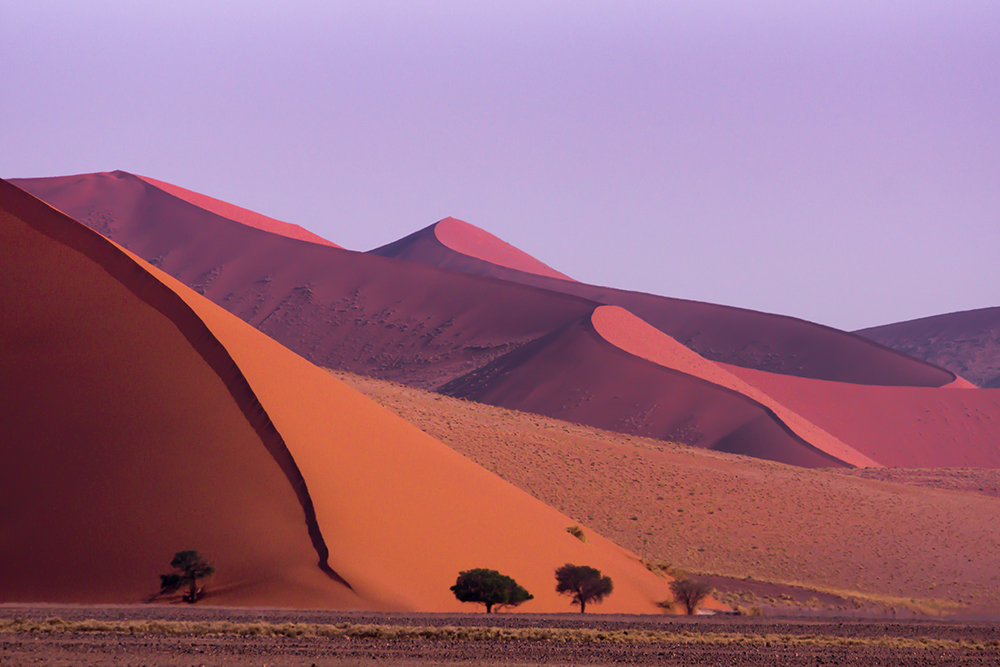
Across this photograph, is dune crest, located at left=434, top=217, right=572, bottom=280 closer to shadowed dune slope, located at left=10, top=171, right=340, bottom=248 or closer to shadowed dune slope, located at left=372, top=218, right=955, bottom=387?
shadowed dune slope, located at left=372, top=218, right=955, bottom=387

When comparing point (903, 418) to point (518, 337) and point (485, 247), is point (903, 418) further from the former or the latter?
point (485, 247)

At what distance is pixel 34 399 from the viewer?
21.6 metres

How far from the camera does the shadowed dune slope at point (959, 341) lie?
12962cm

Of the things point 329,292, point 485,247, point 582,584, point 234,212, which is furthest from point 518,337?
point 485,247

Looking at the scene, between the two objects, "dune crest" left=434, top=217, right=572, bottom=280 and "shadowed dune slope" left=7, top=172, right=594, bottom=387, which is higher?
"dune crest" left=434, top=217, right=572, bottom=280

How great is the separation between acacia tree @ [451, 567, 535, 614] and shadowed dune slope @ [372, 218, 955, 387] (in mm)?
76354

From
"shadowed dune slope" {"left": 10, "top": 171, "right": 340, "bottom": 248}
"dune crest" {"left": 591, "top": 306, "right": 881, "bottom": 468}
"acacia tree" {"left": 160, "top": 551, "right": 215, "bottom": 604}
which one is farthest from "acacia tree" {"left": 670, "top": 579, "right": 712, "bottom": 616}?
"shadowed dune slope" {"left": 10, "top": 171, "right": 340, "bottom": 248}

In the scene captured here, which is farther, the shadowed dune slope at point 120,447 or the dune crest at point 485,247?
the dune crest at point 485,247

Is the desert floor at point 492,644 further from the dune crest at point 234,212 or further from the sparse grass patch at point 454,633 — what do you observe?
the dune crest at point 234,212

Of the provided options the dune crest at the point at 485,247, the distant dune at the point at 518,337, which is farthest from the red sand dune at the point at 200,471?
the dune crest at the point at 485,247

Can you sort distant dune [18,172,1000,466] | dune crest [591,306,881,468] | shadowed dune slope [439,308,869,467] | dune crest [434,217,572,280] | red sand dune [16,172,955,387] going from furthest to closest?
dune crest [434,217,572,280], red sand dune [16,172,955,387], distant dune [18,172,1000,466], dune crest [591,306,881,468], shadowed dune slope [439,308,869,467]

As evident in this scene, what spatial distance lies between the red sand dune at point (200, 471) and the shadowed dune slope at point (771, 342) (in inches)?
2784

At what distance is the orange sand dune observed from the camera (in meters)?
126

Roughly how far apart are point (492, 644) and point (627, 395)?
153 ft
